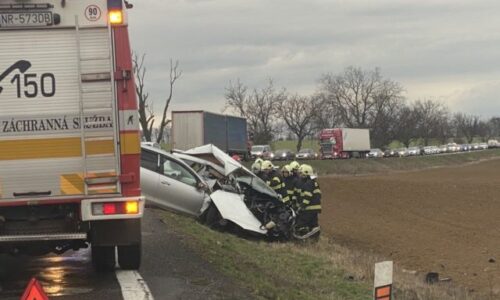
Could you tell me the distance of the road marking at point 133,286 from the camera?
6.23 m

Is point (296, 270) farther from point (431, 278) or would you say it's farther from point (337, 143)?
point (337, 143)

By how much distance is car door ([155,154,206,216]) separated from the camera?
14.5 meters

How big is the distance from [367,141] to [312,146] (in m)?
37.1

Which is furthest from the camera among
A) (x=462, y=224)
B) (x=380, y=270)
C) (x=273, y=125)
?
(x=273, y=125)

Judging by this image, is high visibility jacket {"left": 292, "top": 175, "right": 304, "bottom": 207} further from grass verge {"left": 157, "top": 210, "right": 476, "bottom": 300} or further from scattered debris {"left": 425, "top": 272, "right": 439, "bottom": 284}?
scattered debris {"left": 425, "top": 272, "right": 439, "bottom": 284}

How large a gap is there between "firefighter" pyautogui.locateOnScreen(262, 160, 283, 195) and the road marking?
9218 millimetres

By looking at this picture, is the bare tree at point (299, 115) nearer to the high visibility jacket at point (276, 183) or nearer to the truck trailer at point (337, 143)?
the truck trailer at point (337, 143)

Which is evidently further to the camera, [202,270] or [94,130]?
[202,270]

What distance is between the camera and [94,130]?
6344mm

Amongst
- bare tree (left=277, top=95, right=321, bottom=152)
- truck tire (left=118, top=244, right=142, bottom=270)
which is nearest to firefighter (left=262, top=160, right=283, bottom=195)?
truck tire (left=118, top=244, right=142, bottom=270)

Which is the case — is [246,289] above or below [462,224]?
above

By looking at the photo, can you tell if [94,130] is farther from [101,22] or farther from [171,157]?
[171,157]

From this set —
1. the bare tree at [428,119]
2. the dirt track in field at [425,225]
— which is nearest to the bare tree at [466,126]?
the bare tree at [428,119]

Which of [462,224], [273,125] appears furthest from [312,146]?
[462,224]
